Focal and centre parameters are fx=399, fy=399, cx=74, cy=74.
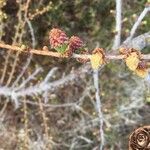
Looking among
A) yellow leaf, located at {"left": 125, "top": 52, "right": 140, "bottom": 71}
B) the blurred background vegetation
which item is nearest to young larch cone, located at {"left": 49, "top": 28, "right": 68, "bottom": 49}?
yellow leaf, located at {"left": 125, "top": 52, "right": 140, "bottom": 71}

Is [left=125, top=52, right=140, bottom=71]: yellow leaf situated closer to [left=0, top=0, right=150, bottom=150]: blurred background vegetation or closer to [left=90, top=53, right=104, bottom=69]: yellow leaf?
[left=90, top=53, right=104, bottom=69]: yellow leaf

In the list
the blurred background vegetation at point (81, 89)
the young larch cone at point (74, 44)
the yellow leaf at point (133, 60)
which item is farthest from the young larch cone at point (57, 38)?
the blurred background vegetation at point (81, 89)

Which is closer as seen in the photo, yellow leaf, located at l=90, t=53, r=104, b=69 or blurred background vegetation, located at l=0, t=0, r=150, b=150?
yellow leaf, located at l=90, t=53, r=104, b=69

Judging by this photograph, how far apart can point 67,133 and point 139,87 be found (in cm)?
56

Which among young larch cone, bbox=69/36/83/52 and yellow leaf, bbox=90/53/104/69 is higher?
young larch cone, bbox=69/36/83/52

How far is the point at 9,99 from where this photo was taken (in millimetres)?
2494

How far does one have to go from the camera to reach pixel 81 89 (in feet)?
8.54

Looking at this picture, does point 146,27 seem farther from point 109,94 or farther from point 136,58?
point 136,58

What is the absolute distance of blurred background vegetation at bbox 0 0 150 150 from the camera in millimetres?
2473

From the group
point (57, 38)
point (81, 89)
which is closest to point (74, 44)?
point (57, 38)

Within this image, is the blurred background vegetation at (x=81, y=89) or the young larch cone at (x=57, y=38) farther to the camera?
the blurred background vegetation at (x=81, y=89)

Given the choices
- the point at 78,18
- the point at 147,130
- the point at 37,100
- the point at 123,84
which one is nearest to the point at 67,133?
the point at 37,100

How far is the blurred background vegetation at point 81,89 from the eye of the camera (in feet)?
8.11

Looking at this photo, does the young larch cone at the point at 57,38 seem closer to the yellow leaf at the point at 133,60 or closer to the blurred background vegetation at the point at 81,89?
the yellow leaf at the point at 133,60
